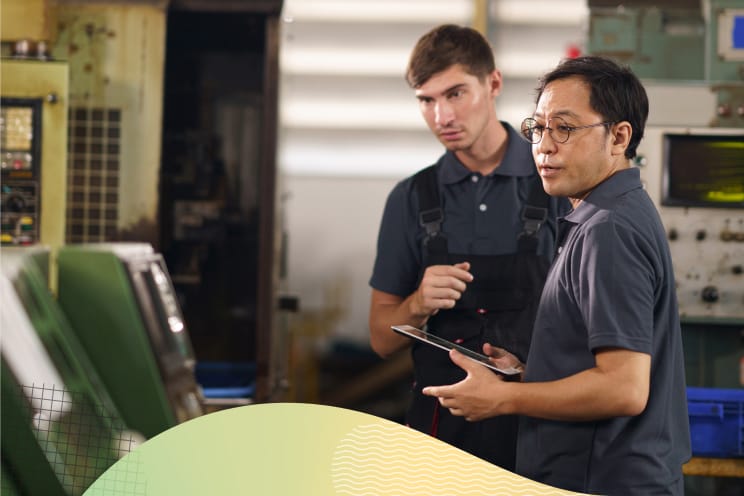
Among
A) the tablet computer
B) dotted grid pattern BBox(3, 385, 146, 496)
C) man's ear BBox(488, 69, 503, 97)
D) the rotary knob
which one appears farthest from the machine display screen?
dotted grid pattern BBox(3, 385, 146, 496)

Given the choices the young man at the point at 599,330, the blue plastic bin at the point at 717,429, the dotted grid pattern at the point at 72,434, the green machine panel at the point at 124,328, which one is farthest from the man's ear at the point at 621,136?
the green machine panel at the point at 124,328

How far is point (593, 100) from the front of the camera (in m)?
1.26

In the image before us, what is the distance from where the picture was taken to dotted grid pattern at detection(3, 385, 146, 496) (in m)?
2.06

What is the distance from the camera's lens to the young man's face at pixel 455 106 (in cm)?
182

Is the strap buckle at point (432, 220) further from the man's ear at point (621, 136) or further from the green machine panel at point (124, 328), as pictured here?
the green machine panel at point (124, 328)

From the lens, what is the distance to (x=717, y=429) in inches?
95.7

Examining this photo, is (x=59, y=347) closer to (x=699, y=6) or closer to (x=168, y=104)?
(x=168, y=104)

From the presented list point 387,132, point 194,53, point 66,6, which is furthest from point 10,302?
point 387,132

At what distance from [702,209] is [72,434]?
196 cm

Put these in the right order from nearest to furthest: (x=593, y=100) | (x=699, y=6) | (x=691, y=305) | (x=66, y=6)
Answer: (x=593, y=100), (x=691, y=305), (x=699, y=6), (x=66, y=6)

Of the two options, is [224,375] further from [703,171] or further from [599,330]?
[599,330]

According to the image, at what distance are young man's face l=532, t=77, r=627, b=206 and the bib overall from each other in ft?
1.68

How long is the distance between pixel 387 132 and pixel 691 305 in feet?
7.66

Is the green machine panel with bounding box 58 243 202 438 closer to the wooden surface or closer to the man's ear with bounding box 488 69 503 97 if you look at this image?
the man's ear with bounding box 488 69 503 97
